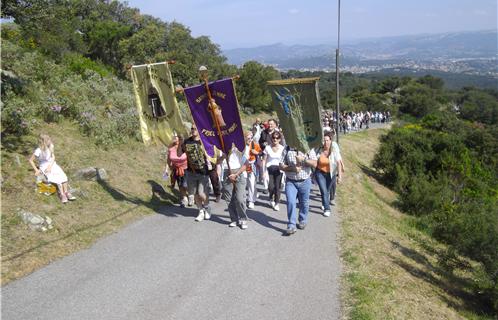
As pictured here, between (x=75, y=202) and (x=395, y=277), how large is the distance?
6.48 meters

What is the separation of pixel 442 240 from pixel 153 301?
10271mm

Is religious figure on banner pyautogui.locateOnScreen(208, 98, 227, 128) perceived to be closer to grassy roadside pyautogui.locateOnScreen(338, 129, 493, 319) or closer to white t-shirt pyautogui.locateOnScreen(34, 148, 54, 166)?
grassy roadside pyautogui.locateOnScreen(338, 129, 493, 319)

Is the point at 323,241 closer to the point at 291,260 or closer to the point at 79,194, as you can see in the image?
the point at 291,260

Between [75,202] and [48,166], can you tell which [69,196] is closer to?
[75,202]

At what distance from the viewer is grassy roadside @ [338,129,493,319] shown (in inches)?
257

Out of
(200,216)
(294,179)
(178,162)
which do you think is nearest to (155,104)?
(178,162)

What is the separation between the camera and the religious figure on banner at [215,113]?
29.9 feet

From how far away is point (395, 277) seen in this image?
786cm

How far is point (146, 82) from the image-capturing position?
33.4 feet

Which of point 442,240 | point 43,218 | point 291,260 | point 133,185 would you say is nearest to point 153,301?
point 291,260

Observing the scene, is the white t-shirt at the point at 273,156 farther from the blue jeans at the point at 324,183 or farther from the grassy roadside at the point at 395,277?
the grassy roadside at the point at 395,277

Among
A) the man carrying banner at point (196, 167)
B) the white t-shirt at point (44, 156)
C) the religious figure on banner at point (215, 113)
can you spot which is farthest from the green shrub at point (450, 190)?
the white t-shirt at point (44, 156)

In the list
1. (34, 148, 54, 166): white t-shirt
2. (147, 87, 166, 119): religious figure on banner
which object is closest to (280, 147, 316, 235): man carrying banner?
(147, 87, 166, 119): religious figure on banner

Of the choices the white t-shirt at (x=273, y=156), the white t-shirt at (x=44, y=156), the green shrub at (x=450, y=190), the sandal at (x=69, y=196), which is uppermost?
the white t-shirt at (x=44, y=156)
